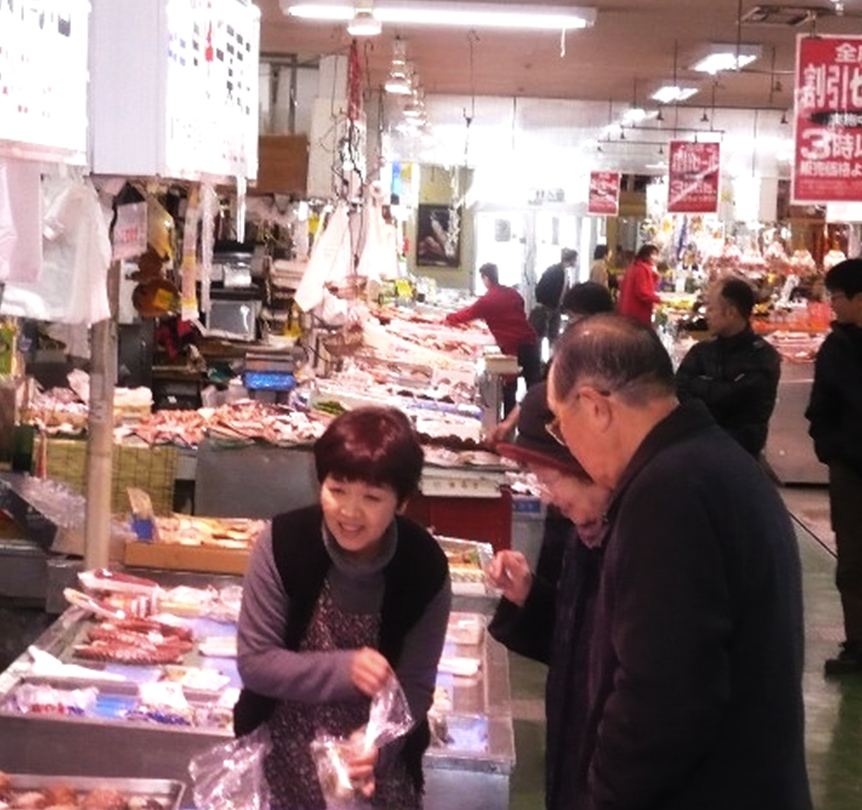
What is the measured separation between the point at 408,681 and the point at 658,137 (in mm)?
25528

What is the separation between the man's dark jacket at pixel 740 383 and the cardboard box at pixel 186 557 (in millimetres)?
3396

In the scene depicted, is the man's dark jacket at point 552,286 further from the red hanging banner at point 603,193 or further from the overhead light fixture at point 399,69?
the red hanging banner at point 603,193

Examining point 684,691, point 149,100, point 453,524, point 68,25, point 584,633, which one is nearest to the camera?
point 684,691

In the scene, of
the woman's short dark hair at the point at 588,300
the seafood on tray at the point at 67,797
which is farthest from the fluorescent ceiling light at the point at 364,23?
the seafood on tray at the point at 67,797

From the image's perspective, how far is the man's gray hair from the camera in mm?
2855

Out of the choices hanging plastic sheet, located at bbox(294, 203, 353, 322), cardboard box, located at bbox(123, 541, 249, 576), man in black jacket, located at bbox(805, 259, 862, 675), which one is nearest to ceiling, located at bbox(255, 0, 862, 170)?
hanging plastic sheet, located at bbox(294, 203, 353, 322)

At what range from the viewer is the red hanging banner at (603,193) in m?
26.7

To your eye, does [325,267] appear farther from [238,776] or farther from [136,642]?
[238,776]

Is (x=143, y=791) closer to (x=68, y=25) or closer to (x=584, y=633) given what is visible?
(x=584, y=633)

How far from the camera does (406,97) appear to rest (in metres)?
21.5

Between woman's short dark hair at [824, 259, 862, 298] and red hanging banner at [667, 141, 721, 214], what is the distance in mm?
13245

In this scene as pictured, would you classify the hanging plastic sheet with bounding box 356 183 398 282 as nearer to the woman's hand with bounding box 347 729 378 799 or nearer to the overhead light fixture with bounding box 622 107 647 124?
the woman's hand with bounding box 347 729 378 799

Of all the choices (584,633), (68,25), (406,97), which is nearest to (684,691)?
(584,633)

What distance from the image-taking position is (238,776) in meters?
3.63
